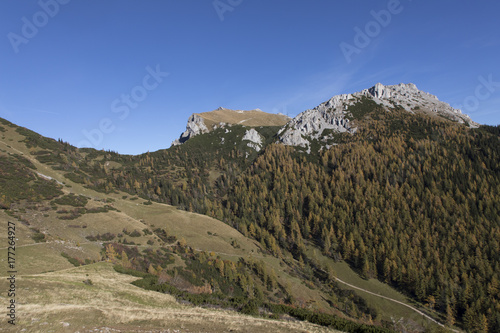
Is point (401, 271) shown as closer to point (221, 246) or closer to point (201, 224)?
point (221, 246)

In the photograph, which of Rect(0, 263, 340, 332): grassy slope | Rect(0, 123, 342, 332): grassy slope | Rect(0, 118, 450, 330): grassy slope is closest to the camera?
Rect(0, 263, 340, 332): grassy slope

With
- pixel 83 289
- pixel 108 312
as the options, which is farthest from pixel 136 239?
pixel 108 312

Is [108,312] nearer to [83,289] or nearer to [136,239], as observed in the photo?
[83,289]

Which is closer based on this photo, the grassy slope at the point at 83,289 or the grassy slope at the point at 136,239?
the grassy slope at the point at 83,289

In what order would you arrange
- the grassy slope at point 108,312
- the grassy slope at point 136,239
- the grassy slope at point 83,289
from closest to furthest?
the grassy slope at point 108,312
the grassy slope at point 83,289
the grassy slope at point 136,239

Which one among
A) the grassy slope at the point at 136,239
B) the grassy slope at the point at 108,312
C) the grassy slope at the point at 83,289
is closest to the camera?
the grassy slope at the point at 108,312

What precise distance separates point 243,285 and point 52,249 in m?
71.6

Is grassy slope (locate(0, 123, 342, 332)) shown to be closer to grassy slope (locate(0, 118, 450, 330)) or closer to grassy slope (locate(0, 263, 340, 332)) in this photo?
grassy slope (locate(0, 263, 340, 332))

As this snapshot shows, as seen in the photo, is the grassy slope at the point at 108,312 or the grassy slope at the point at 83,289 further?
the grassy slope at the point at 83,289

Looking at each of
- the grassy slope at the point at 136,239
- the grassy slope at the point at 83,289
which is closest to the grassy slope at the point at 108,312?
the grassy slope at the point at 83,289

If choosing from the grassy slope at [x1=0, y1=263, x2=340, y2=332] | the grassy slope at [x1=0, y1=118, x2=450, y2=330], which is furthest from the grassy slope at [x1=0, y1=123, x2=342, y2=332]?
the grassy slope at [x1=0, y1=118, x2=450, y2=330]

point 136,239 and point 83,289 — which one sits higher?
point 83,289

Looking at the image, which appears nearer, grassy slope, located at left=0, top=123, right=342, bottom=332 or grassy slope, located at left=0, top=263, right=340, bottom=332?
grassy slope, located at left=0, top=263, right=340, bottom=332

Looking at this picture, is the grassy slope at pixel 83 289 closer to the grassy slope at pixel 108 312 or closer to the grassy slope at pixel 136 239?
the grassy slope at pixel 108 312
